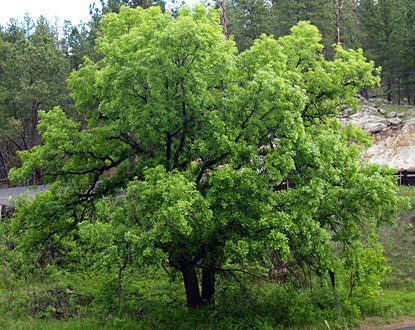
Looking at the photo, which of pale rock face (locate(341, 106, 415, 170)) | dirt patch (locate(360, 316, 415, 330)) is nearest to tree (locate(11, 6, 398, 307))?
dirt patch (locate(360, 316, 415, 330))

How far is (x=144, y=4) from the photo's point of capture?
37188 mm

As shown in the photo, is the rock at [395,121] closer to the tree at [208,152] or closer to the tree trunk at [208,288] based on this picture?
the tree at [208,152]

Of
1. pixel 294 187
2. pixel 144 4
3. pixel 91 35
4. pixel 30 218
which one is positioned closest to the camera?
pixel 294 187

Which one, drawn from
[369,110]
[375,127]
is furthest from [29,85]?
[369,110]

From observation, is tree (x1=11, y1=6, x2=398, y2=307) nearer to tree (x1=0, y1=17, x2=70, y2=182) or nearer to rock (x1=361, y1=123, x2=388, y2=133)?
rock (x1=361, y1=123, x2=388, y2=133)

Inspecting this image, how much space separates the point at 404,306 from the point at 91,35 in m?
35.9

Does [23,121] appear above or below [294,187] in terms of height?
above

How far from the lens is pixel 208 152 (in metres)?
13.7

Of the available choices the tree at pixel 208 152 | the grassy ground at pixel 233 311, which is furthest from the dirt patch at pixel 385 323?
the tree at pixel 208 152

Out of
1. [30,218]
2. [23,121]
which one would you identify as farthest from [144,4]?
[30,218]

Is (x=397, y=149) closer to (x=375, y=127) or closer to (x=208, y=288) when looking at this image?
(x=375, y=127)

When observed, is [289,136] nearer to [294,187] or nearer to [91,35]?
[294,187]

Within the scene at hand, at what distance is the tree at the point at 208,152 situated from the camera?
1260 cm

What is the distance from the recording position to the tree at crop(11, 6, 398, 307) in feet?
41.3
